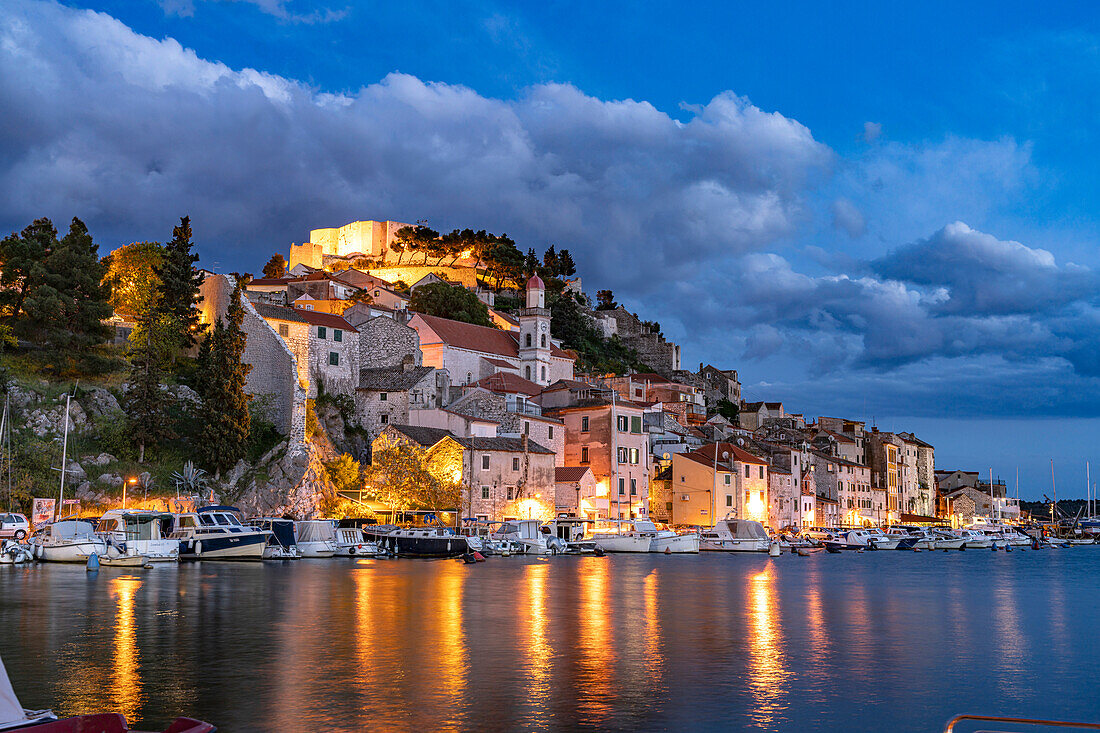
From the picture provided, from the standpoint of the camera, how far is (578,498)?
71.4m

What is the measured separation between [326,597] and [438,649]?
12.1 m

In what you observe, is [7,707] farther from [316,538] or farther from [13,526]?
[316,538]

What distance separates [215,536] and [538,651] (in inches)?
1288

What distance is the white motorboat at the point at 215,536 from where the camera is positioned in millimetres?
49781

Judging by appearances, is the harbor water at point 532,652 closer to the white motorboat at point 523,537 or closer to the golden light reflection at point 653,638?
the golden light reflection at point 653,638

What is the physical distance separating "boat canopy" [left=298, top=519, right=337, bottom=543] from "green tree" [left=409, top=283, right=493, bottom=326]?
36.2 meters

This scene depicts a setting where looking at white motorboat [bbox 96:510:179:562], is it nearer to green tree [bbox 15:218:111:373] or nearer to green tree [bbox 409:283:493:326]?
green tree [bbox 15:218:111:373]

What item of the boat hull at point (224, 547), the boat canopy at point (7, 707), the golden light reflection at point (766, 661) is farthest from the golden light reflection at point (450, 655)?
the boat hull at point (224, 547)

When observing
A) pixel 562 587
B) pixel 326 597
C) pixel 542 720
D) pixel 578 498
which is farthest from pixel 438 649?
pixel 578 498

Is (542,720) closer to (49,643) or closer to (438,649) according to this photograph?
(438,649)

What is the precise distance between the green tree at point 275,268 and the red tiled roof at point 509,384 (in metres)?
48.2

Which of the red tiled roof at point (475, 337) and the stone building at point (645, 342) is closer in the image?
the red tiled roof at point (475, 337)

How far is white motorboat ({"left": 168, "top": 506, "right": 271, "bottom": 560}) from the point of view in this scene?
163ft

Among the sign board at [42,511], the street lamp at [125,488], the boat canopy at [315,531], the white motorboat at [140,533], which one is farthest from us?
the boat canopy at [315,531]
